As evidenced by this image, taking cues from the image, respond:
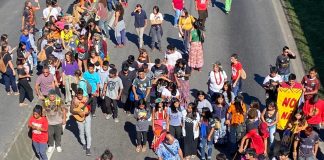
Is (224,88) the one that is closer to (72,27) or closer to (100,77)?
(100,77)

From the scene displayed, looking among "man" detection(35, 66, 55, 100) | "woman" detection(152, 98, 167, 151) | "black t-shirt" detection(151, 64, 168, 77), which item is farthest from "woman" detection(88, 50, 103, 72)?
"woman" detection(152, 98, 167, 151)

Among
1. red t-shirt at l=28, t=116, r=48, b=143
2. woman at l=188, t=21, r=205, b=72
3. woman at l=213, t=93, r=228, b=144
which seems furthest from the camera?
woman at l=188, t=21, r=205, b=72

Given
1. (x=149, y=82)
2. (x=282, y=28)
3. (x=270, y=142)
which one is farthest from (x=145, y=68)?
(x=282, y=28)

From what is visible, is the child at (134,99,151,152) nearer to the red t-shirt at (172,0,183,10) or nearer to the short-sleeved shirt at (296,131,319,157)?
the short-sleeved shirt at (296,131,319,157)

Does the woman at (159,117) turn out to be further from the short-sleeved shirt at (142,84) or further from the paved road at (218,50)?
the short-sleeved shirt at (142,84)

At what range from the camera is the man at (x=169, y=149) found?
13477 mm

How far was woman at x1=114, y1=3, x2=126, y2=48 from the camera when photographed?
21.8 meters

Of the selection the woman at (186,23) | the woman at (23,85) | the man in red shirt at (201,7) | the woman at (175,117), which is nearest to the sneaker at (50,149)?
the woman at (23,85)

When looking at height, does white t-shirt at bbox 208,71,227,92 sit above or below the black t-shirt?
below

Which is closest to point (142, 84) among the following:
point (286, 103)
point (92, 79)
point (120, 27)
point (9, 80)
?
point (92, 79)

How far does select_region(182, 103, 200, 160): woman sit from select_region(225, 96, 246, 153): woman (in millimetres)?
951

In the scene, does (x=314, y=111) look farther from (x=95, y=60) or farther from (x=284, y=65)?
(x=95, y=60)

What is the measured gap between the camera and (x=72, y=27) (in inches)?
814

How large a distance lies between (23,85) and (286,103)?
26.6 ft
